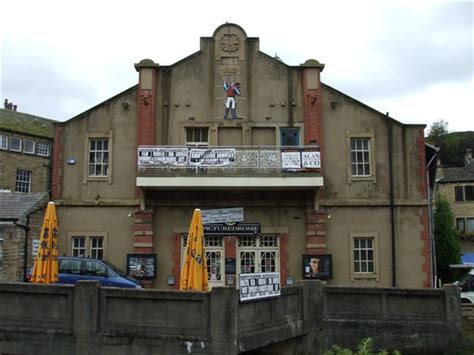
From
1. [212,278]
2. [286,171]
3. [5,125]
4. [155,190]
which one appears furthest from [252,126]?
[5,125]

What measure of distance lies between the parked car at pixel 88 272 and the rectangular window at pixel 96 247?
277 centimetres

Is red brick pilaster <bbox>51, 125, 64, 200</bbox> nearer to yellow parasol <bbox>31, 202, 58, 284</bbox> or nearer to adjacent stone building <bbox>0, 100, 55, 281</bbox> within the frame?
adjacent stone building <bbox>0, 100, 55, 281</bbox>

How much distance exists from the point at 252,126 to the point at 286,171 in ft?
8.43

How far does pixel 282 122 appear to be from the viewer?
2161 centimetres

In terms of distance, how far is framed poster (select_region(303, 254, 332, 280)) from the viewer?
66.4 feet

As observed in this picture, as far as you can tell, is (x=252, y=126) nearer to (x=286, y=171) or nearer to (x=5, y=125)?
(x=286, y=171)

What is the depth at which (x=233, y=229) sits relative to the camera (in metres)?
20.7

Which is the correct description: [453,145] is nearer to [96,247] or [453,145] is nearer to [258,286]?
[96,247]

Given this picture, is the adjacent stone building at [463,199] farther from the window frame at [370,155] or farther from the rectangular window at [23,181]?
the rectangular window at [23,181]

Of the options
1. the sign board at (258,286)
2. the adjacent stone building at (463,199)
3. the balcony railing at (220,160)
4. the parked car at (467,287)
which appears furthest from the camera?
the adjacent stone building at (463,199)

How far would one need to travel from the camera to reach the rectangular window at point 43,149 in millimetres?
38713

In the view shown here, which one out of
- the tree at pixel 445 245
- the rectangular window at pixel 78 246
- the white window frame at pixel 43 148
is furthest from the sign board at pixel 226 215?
the white window frame at pixel 43 148

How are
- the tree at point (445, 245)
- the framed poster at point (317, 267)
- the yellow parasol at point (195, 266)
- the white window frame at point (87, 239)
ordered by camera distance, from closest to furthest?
the yellow parasol at point (195, 266) → the framed poster at point (317, 267) → the white window frame at point (87, 239) → the tree at point (445, 245)

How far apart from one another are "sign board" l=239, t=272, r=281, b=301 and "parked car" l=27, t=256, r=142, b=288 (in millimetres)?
6326
